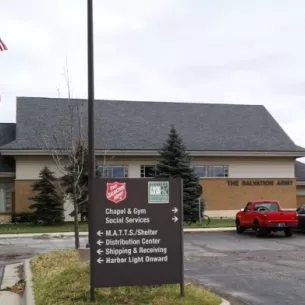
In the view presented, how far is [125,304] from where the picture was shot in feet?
25.3

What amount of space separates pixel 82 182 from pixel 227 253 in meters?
15.5

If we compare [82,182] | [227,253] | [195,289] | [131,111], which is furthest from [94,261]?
[131,111]

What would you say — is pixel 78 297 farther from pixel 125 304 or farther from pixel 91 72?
pixel 91 72

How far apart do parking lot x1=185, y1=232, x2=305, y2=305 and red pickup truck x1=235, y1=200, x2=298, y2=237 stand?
5.29ft

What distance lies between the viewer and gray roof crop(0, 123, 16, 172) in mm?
37469

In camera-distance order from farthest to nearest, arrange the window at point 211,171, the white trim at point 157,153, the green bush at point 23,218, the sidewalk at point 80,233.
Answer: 1. the window at point 211,171
2. the white trim at point 157,153
3. the green bush at point 23,218
4. the sidewalk at point 80,233

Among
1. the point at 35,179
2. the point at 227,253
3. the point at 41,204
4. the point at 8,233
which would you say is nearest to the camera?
the point at 227,253

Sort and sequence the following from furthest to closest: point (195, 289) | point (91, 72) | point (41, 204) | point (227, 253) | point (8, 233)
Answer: point (41, 204) < point (8, 233) < point (227, 253) < point (91, 72) < point (195, 289)

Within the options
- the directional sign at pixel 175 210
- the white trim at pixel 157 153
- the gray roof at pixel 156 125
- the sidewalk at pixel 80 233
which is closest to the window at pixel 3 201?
the white trim at pixel 157 153

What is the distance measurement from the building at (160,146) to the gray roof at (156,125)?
65mm

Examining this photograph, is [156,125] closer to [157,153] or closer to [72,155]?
[157,153]

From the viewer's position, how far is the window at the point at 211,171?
3977 centimetres

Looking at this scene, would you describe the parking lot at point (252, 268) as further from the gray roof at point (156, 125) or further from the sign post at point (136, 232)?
the gray roof at point (156, 125)

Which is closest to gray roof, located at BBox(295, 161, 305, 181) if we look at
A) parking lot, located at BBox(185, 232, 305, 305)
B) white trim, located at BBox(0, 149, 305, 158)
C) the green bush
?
white trim, located at BBox(0, 149, 305, 158)
